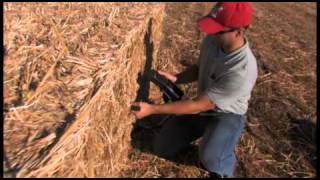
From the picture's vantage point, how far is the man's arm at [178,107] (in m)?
4.64

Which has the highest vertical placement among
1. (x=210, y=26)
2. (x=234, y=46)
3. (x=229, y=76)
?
(x=210, y=26)

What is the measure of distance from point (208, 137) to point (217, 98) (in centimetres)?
53

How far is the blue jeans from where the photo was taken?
511 centimetres

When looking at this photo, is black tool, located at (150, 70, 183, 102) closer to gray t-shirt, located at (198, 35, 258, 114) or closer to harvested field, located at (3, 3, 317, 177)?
harvested field, located at (3, 3, 317, 177)

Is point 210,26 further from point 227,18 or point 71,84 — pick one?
point 71,84

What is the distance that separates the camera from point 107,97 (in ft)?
13.9

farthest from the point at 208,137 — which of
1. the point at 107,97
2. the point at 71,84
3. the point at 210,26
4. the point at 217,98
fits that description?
the point at 71,84

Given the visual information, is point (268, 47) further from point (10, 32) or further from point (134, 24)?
point (10, 32)

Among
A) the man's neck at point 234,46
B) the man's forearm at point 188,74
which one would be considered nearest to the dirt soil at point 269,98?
the man's forearm at point 188,74

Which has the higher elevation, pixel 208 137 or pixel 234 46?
pixel 234 46

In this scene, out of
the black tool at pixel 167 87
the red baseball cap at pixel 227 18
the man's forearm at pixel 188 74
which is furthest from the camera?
the man's forearm at pixel 188 74

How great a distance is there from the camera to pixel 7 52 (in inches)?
176

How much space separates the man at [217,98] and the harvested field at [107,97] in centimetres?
29

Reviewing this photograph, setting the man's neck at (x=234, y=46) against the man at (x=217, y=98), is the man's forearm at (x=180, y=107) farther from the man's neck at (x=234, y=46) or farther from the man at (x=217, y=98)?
the man's neck at (x=234, y=46)
